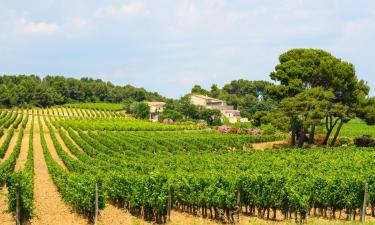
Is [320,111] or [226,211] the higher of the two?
[320,111]

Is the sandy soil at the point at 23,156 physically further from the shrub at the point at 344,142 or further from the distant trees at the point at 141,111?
the distant trees at the point at 141,111

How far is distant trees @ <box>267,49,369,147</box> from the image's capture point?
46406 millimetres

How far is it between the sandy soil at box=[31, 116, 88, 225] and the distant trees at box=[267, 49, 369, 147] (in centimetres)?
2742

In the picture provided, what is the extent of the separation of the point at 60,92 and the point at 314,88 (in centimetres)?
11302

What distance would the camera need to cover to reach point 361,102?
47438mm

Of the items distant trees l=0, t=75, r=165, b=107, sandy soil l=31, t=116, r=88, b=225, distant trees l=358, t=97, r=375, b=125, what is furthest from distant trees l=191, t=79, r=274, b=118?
sandy soil l=31, t=116, r=88, b=225

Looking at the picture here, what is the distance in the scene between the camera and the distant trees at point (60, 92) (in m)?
130

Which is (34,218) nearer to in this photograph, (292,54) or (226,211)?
(226,211)

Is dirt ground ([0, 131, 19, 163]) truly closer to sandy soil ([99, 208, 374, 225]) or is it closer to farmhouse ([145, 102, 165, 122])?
sandy soil ([99, 208, 374, 225])

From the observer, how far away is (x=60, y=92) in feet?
475

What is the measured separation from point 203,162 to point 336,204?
13.0 metres

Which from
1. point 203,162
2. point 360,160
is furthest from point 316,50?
point 203,162

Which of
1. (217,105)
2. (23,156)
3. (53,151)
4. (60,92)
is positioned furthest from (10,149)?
(60,92)

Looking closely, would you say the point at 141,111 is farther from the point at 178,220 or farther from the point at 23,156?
the point at 178,220
